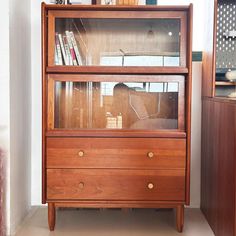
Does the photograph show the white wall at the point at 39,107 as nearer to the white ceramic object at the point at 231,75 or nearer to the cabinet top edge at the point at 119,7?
the white ceramic object at the point at 231,75

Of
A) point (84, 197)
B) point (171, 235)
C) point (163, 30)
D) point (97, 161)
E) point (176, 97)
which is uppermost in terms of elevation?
point (163, 30)

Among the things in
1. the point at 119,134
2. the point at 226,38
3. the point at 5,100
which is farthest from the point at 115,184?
the point at 226,38

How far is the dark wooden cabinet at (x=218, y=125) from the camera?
1.82 meters

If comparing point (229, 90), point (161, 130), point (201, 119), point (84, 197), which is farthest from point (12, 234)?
point (229, 90)

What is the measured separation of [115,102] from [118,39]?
1.18 ft

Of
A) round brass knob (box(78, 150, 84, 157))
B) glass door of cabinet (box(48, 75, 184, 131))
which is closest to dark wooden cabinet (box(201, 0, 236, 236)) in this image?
glass door of cabinet (box(48, 75, 184, 131))

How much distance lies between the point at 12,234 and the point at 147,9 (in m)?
1.44

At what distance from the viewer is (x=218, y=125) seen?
6.76 ft

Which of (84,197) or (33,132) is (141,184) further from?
(33,132)

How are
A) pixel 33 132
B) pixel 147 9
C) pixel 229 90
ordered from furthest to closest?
pixel 33 132 → pixel 229 90 → pixel 147 9

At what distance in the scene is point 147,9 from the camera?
7.01 feet

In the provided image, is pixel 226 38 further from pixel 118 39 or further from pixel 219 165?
pixel 219 165

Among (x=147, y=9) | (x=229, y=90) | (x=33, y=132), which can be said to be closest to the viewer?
(x=147, y=9)

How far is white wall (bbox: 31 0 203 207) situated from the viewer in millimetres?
2557
